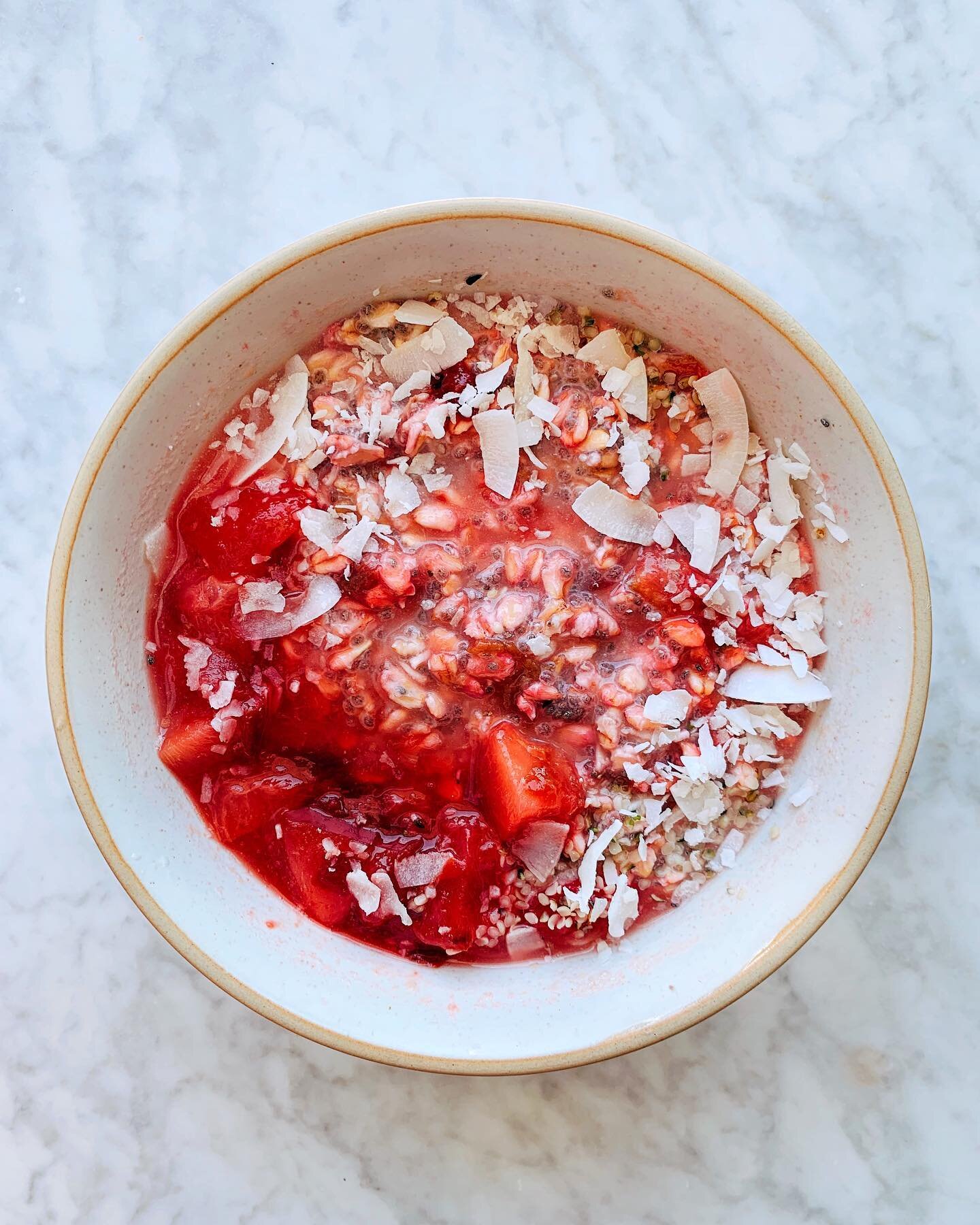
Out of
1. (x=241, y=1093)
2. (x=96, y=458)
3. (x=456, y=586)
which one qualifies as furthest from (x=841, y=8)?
(x=241, y=1093)

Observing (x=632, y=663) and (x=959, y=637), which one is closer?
(x=632, y=663)

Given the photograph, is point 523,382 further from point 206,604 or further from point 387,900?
point 387,900

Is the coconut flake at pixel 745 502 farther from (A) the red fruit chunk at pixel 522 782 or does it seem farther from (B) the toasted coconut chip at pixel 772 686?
(A) the red fruit chunk at pixel 522 782

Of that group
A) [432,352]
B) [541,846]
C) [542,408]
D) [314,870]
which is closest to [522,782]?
[541,846]

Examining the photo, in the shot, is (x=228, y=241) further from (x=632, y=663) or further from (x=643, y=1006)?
(x=643, y=1006)

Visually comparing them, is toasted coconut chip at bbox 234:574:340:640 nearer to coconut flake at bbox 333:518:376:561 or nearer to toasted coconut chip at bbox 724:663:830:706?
coconut flake at bbox 333:518:376:561

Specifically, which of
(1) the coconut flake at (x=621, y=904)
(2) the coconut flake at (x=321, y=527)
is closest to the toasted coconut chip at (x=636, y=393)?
(2) the coconut flake at (x=321, y=527)
